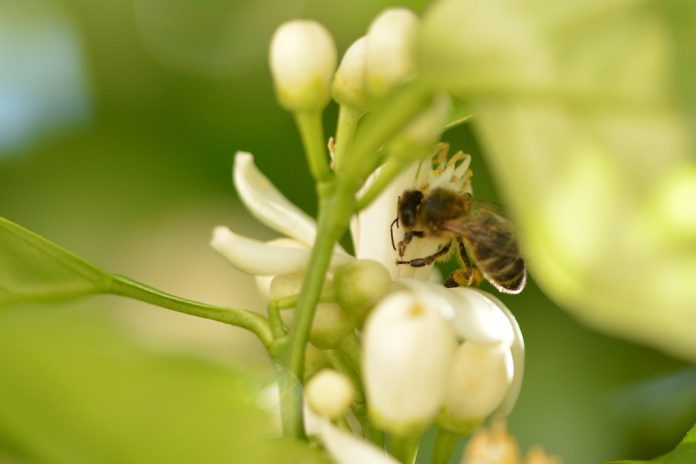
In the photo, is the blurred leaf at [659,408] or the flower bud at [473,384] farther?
the blurred leaf at [659,408]

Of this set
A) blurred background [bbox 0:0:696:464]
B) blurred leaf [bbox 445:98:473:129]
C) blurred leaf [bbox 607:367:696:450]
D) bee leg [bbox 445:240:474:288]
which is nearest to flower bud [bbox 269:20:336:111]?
blurred leaf [bbox 445:98:473:129]

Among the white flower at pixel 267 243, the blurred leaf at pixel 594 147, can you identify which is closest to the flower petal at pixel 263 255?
the white flower at pixel 267 243

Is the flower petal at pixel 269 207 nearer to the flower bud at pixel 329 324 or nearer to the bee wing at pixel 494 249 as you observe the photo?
the flower bud at pixel 329 324

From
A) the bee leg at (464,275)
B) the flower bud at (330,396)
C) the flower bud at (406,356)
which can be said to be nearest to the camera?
the flower bud at (406,356)

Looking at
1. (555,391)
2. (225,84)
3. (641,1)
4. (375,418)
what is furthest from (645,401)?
(641,1)

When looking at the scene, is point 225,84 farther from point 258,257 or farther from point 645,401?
point 258,257

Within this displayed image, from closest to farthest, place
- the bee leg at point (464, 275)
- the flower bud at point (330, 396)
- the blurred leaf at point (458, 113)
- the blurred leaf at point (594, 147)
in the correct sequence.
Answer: the blurred leaf at point (594, 147) < the flower bud at point (330, 396) < the blurred leaf at point (458, 113) < the bee leg at point (464, 275)
